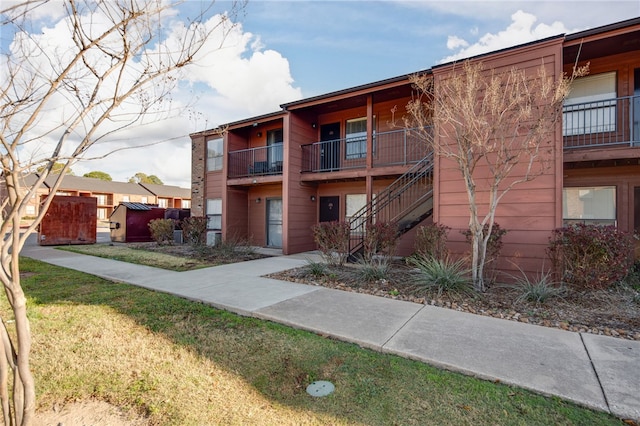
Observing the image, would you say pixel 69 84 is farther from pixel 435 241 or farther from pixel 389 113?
pixel 389 113

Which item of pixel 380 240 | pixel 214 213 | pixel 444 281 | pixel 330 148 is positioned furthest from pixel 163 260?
pixel 444 281

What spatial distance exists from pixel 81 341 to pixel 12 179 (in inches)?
108

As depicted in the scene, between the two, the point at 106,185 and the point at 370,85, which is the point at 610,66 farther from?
the point at 106,185

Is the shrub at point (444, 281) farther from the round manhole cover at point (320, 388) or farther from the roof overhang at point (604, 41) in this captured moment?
the roof overhang at point (604, 41)

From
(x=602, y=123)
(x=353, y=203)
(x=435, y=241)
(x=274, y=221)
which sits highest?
(x=602, y=123)

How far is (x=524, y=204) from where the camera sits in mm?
6566

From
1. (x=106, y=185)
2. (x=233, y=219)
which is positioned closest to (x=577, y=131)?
(x=233, y=219)

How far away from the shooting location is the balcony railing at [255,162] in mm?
13406

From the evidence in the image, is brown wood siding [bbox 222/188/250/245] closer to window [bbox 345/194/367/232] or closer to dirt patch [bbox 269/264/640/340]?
window [bbox 345/194/367/232]

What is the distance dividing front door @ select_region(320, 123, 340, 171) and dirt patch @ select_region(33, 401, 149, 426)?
1017cm

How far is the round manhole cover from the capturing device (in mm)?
2600

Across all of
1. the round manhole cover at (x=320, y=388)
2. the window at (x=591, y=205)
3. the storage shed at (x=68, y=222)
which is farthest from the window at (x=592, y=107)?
the storage shed at (x=68, y=222)

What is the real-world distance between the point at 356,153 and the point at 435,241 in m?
5.82

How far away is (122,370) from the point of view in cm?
295
